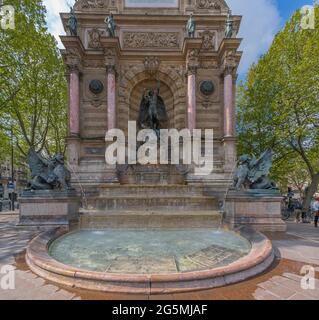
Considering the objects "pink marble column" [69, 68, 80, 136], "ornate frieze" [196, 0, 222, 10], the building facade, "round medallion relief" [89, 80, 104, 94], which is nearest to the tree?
the building facade

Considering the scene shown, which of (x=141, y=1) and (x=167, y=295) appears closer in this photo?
(x=167, y=295)

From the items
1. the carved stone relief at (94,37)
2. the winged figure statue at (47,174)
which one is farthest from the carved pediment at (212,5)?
the winged figure statue at (47,174)

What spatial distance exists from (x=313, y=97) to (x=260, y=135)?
17.4ft

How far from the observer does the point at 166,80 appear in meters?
18.3

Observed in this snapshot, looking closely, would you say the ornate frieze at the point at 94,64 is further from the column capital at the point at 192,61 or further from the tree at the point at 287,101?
the tree at the point at 287,101

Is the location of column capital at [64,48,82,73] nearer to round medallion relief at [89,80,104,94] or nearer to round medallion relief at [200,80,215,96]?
round medallion relief at [89,80,104,94]

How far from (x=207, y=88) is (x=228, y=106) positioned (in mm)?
2155

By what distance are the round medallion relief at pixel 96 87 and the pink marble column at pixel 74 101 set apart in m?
1.05

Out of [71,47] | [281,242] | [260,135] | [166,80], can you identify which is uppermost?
[71,47]

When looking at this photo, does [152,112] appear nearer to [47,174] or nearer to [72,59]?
[72,59]

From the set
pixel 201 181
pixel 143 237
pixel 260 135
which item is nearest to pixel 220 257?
pixel 143 237

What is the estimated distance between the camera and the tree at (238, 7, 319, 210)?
54.3ft

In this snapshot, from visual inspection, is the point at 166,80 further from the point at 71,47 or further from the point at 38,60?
the point at 38,60
